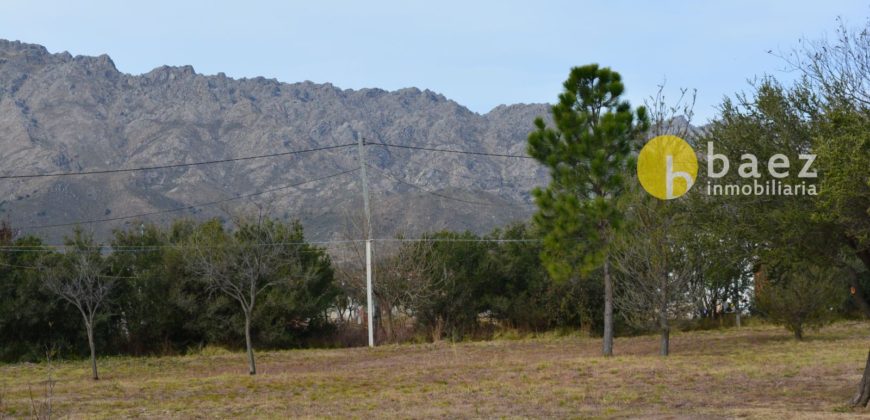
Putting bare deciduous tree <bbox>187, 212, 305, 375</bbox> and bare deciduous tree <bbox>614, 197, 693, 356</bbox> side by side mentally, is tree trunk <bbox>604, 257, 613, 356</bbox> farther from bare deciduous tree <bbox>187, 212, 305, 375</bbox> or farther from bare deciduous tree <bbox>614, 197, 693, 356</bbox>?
bare deciduous tree <bbox>187, 212, 305, 375</bbox>

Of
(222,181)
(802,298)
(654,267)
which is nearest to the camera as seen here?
(654,267)

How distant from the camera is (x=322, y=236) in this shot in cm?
11025

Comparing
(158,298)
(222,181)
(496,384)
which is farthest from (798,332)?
(222,181)

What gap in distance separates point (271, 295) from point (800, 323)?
1711 cm

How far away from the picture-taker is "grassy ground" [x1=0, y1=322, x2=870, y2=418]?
1323 cm

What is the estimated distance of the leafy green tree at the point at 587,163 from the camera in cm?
2159

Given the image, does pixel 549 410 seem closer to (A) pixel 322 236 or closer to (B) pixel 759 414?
(B) pixel 759 414

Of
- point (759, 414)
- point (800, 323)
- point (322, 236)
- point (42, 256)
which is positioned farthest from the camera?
point (322, 236)

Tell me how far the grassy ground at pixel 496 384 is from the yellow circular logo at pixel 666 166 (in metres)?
3.82

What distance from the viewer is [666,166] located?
20.1 m

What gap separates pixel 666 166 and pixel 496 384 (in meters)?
6.98

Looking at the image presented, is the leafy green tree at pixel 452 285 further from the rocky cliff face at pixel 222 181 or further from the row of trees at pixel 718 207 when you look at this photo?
the rocky cliff face at pixel 222 181

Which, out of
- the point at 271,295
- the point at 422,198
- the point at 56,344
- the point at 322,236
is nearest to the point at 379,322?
the point at 271,295

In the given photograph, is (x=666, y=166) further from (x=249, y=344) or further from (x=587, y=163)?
(x=249, y=344)
